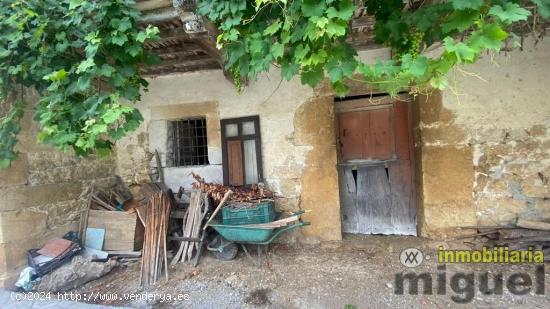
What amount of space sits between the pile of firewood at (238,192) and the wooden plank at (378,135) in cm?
165

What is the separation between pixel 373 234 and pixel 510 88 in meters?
2.65

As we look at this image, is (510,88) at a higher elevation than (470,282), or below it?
higher

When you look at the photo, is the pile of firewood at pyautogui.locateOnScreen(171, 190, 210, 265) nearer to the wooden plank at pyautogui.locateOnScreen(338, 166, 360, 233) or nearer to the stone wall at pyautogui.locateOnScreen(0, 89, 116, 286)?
the stone wall at pyautogui.locateOnScreen(0, 89, 116, 286)

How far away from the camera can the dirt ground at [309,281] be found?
3057mm

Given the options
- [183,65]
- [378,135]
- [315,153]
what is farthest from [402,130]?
[183,65]

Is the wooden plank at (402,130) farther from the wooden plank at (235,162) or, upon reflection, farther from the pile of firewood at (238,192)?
the wooden plank at (235,162)

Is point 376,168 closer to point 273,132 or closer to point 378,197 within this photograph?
point 378,197

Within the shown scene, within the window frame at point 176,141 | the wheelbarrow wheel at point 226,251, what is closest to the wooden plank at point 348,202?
the wheelbarrow wheel at point 226,251

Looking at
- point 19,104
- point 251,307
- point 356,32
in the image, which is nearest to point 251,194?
point 251,307

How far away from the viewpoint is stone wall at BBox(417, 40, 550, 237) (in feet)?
12.3

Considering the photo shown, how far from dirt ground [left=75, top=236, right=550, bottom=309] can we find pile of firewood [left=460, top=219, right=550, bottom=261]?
0.29 m

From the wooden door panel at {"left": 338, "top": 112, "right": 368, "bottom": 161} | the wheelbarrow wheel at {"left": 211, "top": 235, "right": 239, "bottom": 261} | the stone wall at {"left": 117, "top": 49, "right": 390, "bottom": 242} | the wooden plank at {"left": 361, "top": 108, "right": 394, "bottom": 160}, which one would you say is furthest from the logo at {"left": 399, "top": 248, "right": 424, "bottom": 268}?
the wheelbarrow wheel at {"left": 211, "top": 235, "right": 239, "bottom": 261}

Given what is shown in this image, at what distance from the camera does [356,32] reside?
371cm

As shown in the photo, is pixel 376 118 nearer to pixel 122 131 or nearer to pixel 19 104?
pixel 122 131
